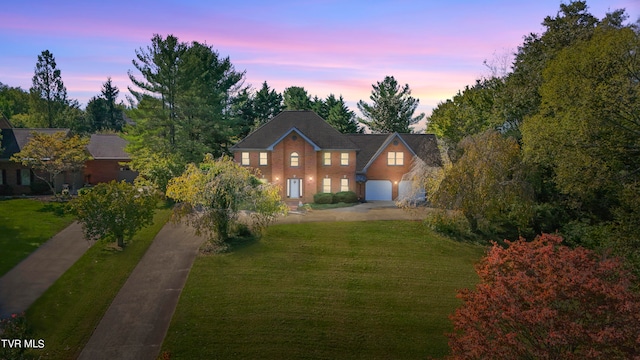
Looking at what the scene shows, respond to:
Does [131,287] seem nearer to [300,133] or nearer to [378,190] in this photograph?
[300,133]

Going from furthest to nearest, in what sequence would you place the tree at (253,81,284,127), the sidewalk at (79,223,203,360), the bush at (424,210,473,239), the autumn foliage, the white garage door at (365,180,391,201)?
the tree at (253,81,284,127) < the white garage door at (365,180,391,201) < the bush at (424,210,473,239) < the sidewalk at (79,223,203,360) < the autumn foliage

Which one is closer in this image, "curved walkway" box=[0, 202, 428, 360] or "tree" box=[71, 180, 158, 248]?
"curved walkway" box=[0, 202, 428, 360]

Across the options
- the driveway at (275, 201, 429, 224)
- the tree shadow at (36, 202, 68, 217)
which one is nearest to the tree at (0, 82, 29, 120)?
the tree shadow at (36, 202, 68, 217)

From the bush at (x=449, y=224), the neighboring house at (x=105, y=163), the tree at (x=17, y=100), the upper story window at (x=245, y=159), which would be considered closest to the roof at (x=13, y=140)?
the neighboring house at (x=105, y=163)

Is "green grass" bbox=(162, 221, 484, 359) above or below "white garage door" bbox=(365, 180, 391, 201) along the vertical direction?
below

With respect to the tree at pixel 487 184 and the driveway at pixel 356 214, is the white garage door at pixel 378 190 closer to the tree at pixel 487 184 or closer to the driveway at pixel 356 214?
the driveway at pixel 356 214

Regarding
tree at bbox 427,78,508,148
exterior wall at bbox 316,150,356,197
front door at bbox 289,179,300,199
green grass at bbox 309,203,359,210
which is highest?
tree at bbox 427,78,508,148

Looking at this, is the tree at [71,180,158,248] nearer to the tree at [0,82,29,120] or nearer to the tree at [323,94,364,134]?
the tree at [323,94,364,134]

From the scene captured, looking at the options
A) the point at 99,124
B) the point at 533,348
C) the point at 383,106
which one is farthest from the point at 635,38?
the point at 99,124
